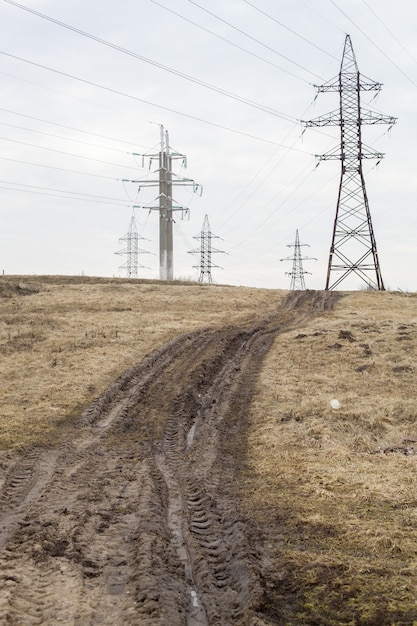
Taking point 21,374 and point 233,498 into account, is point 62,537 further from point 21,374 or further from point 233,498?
point 21,374

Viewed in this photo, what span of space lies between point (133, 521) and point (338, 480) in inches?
113

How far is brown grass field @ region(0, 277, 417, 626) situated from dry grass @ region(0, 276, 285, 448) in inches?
2.3

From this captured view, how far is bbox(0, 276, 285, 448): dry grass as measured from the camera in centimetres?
1180

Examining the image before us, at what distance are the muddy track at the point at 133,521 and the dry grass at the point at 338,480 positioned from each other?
425 millimetres

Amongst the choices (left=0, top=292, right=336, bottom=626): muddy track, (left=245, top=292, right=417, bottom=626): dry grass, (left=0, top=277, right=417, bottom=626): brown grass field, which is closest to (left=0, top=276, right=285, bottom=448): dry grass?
(left=0, top=277, right=417, bottom=626): brown grass field

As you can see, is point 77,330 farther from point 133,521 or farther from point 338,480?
point 133,521

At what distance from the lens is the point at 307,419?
1087cm

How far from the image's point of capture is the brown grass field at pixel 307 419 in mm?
5094

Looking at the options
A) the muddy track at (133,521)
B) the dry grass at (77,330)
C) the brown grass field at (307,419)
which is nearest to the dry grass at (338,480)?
the brown grass field at (307,419)

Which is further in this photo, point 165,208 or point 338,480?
point 165,208

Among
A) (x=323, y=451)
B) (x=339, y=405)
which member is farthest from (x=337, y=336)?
(x=323, y=451)

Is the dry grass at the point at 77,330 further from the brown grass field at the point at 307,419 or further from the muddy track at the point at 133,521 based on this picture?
the muddy track at the point at 133,521

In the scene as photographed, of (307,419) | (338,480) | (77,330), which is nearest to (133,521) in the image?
(338,480)

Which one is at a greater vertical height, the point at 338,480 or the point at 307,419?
the point at 307,419
